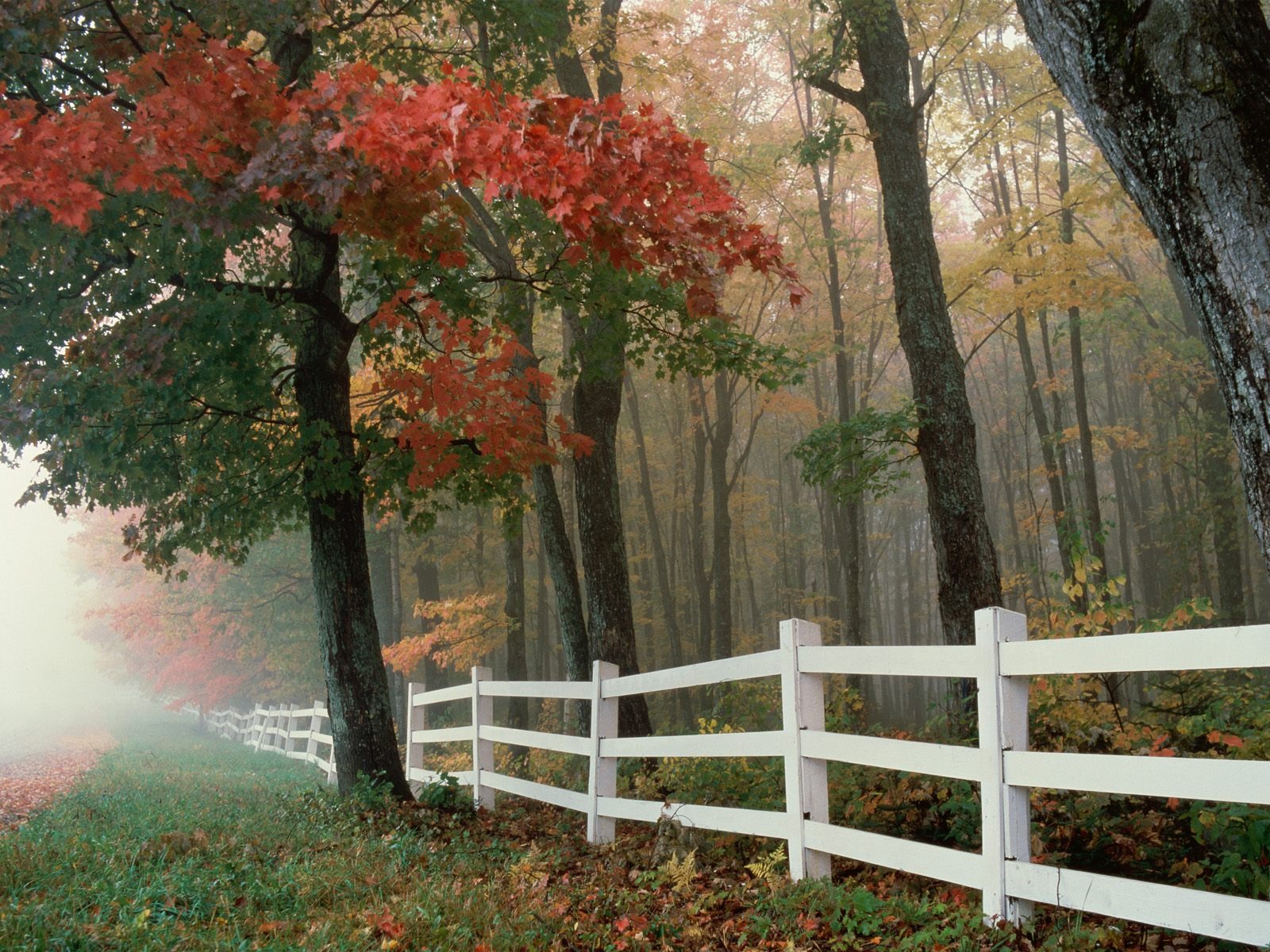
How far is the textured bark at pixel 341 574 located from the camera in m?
9.06

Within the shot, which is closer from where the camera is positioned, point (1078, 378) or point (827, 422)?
point (827, 422)

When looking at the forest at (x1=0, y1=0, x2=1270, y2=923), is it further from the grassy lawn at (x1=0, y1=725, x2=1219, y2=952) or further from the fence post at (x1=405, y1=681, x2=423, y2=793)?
the fence post at (x1=405, y1=681, x2=423, y2=793)

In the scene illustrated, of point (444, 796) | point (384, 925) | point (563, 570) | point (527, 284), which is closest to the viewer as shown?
point (384, 925)

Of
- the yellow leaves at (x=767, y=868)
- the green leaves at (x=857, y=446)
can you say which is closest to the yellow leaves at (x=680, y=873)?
the yellow leaves at (x=767, y=868)

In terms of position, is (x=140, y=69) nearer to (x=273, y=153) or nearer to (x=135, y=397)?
(x=273, y=153)

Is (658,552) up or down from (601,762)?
up

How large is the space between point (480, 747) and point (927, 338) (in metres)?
5.72

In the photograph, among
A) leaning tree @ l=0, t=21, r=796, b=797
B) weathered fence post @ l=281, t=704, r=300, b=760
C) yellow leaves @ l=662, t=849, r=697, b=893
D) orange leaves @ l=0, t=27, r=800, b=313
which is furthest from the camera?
weathered fence post @ l=281, t=704, r=300, b=760

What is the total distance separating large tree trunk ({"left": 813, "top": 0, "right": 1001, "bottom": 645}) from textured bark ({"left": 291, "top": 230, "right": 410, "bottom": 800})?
5.15 meters

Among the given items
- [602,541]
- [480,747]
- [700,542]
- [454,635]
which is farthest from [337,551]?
[700,542]

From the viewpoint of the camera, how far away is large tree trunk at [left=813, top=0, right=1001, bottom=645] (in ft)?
28.5

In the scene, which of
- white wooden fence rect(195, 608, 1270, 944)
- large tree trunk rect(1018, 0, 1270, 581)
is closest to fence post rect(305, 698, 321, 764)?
white wooden fence rect(195, 608, 1270, 944)

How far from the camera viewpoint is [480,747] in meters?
9.53

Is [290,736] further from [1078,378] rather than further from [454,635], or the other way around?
[1078,378]
